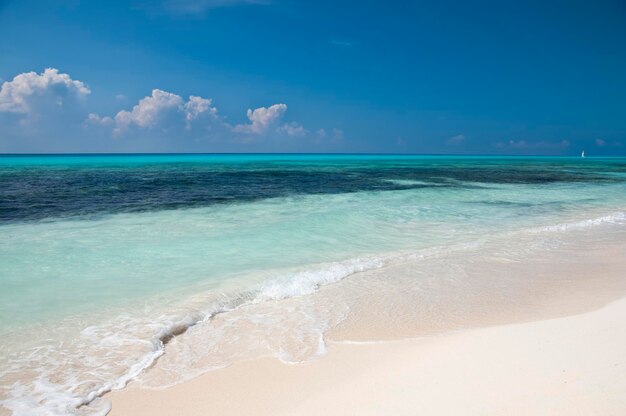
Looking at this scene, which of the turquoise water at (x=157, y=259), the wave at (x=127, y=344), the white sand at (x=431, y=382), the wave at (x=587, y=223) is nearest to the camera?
the white sand at (x=431, y=382)

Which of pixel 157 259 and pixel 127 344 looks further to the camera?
pixel 157 259

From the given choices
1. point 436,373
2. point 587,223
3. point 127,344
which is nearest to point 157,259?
point 127,344

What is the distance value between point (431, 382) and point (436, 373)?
0.56 feet

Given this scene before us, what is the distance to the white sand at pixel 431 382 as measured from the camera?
2842mm

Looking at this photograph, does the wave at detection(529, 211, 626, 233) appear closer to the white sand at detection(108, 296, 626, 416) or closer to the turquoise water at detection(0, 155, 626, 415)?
the turquoise water at detection(0, 155, 626, 415)

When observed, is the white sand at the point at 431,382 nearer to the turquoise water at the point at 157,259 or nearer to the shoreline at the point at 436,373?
the shoreline at the point at 436,373

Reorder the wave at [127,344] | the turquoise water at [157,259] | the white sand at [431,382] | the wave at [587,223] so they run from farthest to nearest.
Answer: the wave at [587,223], the turquoise water at [157,259], the wave at [127,344], the white sand at [431,382]

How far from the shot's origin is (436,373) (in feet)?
10.9

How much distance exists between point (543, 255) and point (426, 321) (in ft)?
15.1

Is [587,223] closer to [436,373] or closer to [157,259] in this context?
[436,373]

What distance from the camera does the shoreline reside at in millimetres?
2891

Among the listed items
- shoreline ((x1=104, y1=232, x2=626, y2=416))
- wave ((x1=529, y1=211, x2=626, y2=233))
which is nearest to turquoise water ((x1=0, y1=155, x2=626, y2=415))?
wave ((x1=529, y1=211, x2=626, y2=233))

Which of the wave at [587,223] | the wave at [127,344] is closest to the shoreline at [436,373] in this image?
the wave at [127,344]

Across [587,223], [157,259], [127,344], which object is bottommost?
[127,344]
